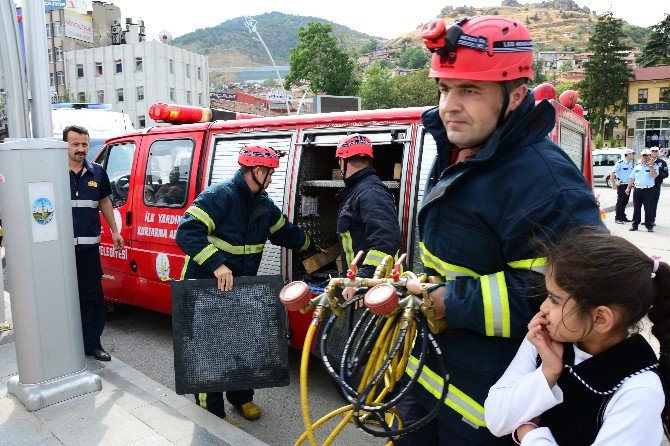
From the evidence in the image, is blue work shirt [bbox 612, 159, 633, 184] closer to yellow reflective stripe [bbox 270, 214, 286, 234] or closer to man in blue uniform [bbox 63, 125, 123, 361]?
yellow reflective stripe [bbox 270, 214, 286, 234]

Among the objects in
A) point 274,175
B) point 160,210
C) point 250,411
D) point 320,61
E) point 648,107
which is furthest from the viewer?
point 648,107

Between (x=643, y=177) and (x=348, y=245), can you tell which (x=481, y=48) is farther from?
(x=643, y=177)

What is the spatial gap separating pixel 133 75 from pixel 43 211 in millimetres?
59525

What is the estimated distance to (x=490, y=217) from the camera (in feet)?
5.25

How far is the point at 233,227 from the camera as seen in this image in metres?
3.76

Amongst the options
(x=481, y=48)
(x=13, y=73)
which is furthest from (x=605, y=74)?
(x=481, y=48)

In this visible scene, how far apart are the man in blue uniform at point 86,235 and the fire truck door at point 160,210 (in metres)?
0.50

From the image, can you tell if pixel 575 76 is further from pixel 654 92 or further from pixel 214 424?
pixel 214 424

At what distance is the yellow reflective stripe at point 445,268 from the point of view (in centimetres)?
170

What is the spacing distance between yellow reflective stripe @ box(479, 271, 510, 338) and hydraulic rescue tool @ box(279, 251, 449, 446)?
0.60 feet

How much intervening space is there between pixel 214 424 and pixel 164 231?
2.11 metres

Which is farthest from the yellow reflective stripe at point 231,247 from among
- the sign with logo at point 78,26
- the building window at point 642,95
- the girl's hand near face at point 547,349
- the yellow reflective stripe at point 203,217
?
the sign with logo at point 78,26

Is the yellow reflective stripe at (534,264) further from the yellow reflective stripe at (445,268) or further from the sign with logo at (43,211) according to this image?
the sign with logo at (43,211)

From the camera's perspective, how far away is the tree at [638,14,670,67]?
6938 centimetres
